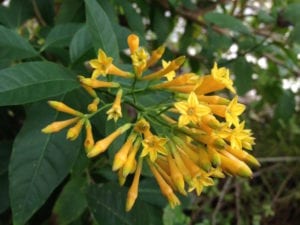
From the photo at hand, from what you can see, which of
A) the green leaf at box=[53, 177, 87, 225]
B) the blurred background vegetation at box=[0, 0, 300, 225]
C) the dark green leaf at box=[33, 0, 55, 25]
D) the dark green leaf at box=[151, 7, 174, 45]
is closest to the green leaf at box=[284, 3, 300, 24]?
the blurred background vegetation at box=[0, 0, 300, 225]

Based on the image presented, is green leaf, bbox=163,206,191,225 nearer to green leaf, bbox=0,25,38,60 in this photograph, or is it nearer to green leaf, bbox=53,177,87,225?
green leaf, bbox=53,177,87,225

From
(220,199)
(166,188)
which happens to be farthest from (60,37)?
(220,199)

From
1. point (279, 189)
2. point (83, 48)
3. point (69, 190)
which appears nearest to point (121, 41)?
point (83, 48)

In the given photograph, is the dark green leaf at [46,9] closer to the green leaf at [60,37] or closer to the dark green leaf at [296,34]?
the green leaf at [60,37]

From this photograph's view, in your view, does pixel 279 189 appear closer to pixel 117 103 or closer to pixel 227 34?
pixel 227 34

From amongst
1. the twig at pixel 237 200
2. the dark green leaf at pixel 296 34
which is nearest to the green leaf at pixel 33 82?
the dark green leaf at pixel 296 34

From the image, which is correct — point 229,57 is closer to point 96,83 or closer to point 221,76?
point 221,76
